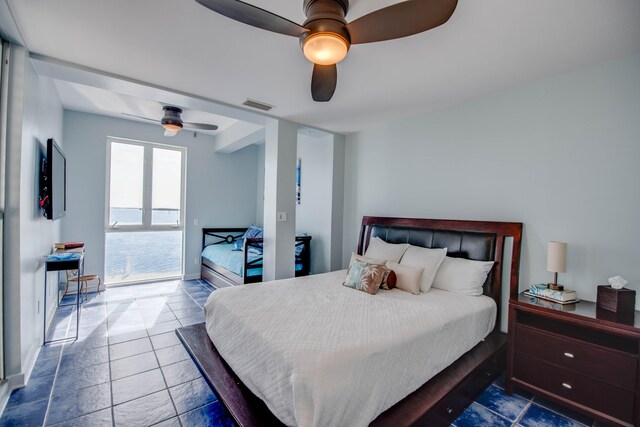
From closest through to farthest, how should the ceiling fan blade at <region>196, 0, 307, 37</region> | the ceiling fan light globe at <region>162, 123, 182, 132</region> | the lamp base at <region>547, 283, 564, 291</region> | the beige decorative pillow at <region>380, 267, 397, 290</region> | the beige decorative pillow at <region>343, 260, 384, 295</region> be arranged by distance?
1. the ceiling fan blade at <region>196, 0, 307, 37</region>
2. the lamp base at <region>547, 283, 564, 291</region>
3. the beige decorative pillow at <region>343, 260, 384, 295</region>
4. the beige decorative pillow at <region>380, 267, 397, 290</region>
5. the ceiling fan light globe at <region>162, 123, 182, 132</region>

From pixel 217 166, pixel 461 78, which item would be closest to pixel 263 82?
pixel 461 78

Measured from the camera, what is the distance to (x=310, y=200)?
4.73m

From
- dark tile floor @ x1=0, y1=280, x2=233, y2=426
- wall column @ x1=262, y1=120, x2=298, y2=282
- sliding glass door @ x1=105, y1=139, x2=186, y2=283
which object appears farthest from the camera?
sliding glass door @ x1=105, y1=139, x2=186, y2=283

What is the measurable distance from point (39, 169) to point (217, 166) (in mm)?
3305

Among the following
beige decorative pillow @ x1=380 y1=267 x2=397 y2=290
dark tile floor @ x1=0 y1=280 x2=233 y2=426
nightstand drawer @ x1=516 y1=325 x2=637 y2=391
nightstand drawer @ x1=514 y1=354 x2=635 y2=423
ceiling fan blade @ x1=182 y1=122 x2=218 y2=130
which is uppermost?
ceiling fan blade @ x1=182 y1=122 x2=218 y2=130

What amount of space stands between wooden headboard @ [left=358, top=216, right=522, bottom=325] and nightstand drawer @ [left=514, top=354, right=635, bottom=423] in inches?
21.4

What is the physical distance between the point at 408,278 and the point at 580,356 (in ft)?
4.04

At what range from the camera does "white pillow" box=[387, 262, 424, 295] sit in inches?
102

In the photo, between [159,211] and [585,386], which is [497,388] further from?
[159,211]

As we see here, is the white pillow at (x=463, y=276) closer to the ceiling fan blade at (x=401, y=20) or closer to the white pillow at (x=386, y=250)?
the white pillow at (x=386, y=250)

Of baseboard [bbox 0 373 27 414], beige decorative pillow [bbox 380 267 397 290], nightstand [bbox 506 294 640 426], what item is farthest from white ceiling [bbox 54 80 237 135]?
nightstand [bbox 506 294 640 426]

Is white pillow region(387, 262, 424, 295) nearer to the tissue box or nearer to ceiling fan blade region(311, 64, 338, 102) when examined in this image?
the tissue box

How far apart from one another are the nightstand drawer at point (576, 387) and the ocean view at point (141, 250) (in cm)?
559

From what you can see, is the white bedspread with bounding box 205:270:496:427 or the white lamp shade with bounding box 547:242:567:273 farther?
the white lamp shade with bounding box 547:242:567:273
